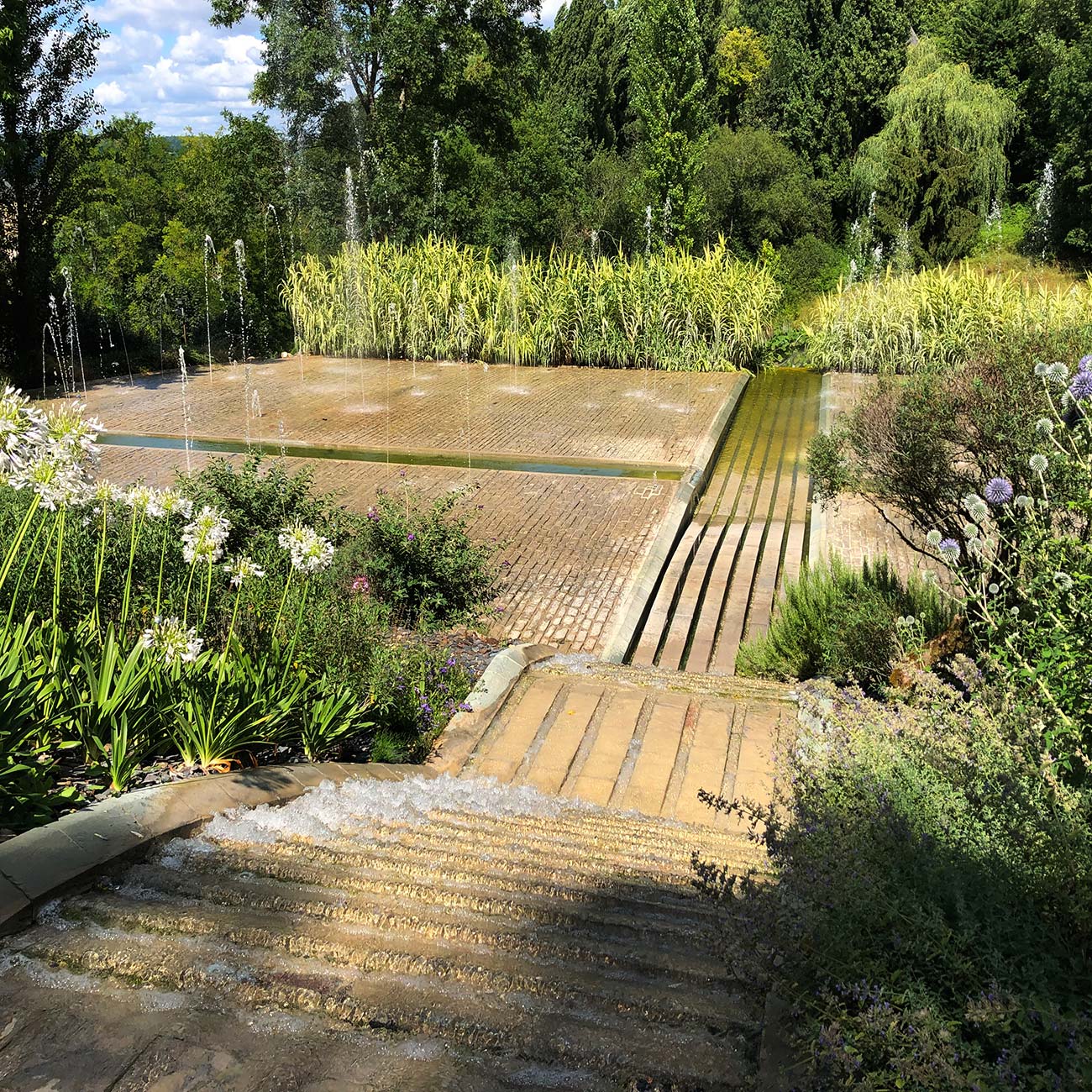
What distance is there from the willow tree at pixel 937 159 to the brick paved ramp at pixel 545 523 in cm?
1583

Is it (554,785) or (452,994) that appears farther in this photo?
(554,785)

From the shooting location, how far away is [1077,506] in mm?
3998

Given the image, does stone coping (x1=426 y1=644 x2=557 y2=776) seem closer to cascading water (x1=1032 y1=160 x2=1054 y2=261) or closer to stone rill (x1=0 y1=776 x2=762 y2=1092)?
Answer: stone rill (x1=0 y1=776 x2=762 y2=1092)

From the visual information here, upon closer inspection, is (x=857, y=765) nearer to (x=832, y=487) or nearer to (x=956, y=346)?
(x=832, y=487)

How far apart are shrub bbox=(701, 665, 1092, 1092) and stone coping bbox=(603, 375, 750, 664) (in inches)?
181

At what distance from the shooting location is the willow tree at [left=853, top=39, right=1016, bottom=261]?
23422 millimetres

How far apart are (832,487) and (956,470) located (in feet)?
2.75

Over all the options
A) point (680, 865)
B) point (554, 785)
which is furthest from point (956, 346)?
point (680, 865)

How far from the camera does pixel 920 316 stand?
1628 cm

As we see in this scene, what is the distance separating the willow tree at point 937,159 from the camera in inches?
922

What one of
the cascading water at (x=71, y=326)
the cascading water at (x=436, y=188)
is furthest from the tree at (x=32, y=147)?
the cascading water at (x=436, y=188)

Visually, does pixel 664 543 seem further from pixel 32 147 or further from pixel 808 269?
pixel 808 269

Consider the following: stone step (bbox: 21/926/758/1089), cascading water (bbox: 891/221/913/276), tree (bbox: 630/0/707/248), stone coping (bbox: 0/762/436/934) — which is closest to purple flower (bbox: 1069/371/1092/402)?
stone step (bbox: 21/926/758/1089)

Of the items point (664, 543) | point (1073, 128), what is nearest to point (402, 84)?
point (1073, 128)
